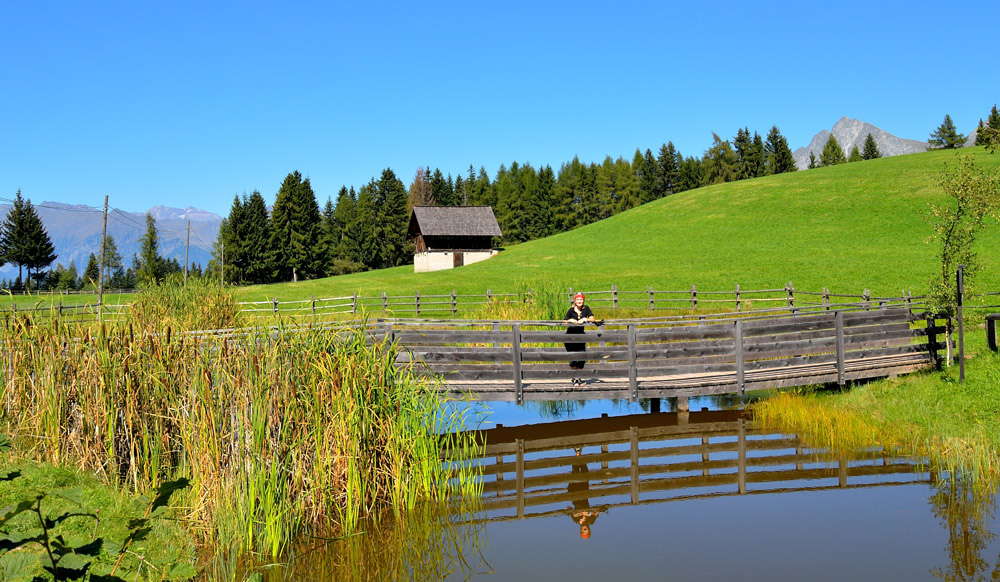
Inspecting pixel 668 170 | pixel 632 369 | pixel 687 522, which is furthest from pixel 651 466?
pixel 668 170

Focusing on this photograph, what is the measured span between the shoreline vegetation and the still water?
581 millimetres

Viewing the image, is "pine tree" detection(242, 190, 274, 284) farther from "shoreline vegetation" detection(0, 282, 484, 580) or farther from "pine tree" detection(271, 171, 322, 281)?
"shoreline vegetation" detection(0, 282, 484, 580)

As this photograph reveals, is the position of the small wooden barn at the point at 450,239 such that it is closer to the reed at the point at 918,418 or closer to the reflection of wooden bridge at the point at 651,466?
the reed at the point at 918,418

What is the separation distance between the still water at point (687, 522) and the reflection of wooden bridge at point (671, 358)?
154cm

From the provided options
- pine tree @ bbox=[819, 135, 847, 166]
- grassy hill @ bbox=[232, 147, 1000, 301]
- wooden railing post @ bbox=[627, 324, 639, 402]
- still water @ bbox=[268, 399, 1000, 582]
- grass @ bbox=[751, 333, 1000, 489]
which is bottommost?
still water @ bbox=[268, 399, 1000, 582]

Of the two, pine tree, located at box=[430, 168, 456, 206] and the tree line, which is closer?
the tree line

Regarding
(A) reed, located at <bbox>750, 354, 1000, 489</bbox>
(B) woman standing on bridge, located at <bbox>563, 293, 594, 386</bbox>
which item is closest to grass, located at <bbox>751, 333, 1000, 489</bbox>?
(A) reed, located at <bbox>750, 354, 1000, 489</bbox>

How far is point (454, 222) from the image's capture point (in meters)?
69.1

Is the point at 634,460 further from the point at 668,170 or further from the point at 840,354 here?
the point at 668,170

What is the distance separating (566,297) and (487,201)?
86.7 m

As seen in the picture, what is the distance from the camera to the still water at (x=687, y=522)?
7414mm

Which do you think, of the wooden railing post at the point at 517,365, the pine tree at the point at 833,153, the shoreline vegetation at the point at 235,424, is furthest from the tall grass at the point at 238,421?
the pine tree at the point at 833,153

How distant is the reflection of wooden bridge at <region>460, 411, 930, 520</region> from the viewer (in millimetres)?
9859

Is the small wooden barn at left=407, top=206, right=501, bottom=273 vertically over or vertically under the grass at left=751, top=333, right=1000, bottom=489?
over
